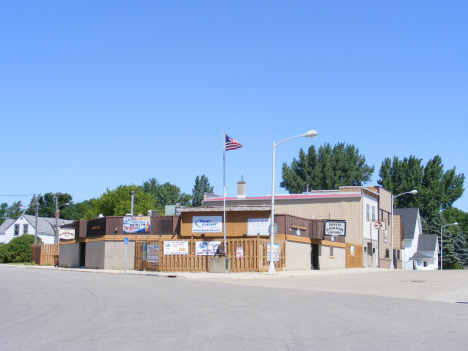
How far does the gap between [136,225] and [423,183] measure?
61.6 metres

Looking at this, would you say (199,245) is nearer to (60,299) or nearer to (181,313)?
(60,299)

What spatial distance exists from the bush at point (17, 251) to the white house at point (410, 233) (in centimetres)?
4723

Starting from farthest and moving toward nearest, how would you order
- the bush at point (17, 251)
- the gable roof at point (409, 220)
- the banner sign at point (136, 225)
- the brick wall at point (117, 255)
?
the gable roof at point (409, 220) < the bush at point (17, 251) < the banner sign at point (136, 225) < the brick wall at point (117, 255)

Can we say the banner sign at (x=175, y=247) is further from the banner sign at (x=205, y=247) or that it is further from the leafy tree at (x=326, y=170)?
the leafy tree at (x=326, y=170)

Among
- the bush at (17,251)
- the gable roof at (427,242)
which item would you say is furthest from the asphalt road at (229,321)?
the gable roof at (427,242)

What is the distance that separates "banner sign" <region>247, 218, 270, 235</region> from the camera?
33031 mm

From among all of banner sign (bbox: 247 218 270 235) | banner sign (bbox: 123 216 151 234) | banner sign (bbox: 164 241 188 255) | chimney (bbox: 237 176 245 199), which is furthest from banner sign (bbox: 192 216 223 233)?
chimney (bbox: 237 176 245 199)

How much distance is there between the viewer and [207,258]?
104 ft

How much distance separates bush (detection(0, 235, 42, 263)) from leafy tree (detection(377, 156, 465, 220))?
182ft

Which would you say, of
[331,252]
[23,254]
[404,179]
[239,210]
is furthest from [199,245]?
[404,179]

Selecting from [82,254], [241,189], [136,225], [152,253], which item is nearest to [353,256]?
[241,189]

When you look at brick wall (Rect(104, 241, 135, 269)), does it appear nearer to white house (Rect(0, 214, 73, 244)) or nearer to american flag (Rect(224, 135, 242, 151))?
american flag (Rect(224, 135, 242, 151))

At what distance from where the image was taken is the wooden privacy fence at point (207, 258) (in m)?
30.8

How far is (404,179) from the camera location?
274ft
